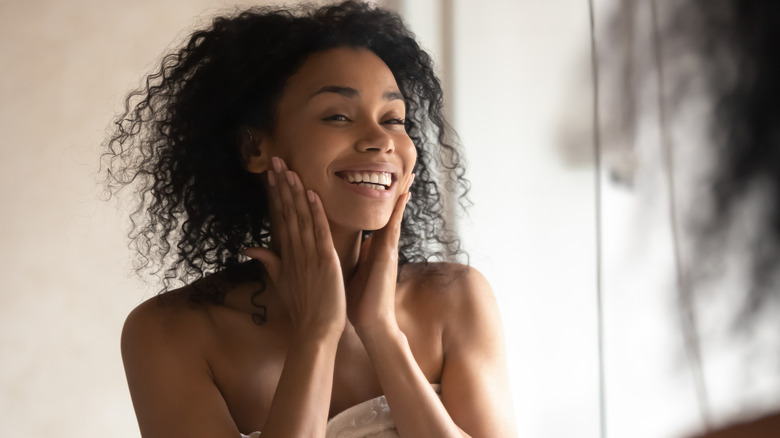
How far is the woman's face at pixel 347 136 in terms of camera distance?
1.43m

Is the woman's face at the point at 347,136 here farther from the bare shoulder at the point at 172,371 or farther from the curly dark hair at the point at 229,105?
the bare shoulder at the point at 172,371

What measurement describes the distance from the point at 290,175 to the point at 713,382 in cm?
93

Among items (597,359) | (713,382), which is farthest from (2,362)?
(713,382)

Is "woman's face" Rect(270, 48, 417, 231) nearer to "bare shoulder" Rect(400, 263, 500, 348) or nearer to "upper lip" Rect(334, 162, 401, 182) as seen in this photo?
"upper lip" Rect(334, 162, 401, 182)

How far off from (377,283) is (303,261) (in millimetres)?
139

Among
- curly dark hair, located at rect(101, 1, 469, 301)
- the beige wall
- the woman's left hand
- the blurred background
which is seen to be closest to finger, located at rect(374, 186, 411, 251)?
the woman's left hand

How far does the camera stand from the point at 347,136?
4.74ft

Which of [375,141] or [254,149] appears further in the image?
[254,149]

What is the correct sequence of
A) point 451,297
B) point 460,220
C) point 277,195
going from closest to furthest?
point 277,195 → point 451,297 → point 460,220

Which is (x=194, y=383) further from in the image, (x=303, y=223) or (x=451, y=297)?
(x=451, y=297)

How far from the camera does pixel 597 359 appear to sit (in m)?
2.63

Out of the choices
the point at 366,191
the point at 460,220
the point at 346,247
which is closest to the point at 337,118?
the point at 366,191

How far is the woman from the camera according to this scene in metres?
1.38

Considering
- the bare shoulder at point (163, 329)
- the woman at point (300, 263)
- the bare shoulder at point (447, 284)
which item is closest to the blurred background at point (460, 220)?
the bare shoulder at point (447, 284)
